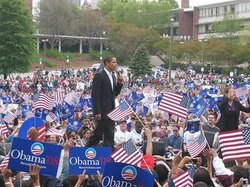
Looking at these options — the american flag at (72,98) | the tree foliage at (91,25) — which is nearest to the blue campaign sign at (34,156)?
the american flag at (72,98)

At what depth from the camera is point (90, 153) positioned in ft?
25.1

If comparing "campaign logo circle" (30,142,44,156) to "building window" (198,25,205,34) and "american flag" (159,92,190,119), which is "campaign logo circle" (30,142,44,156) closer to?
"american flag" (159,92,190,119)

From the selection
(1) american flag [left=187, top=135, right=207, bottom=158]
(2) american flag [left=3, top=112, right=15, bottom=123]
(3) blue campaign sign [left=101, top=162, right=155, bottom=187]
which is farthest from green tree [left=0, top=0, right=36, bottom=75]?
(3) blue campaign sign [left=101, top=162, right=155, bottom=187]

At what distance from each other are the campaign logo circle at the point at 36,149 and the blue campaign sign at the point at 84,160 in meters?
0.58

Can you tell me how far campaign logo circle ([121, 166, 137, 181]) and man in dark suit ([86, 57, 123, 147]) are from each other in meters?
4.37

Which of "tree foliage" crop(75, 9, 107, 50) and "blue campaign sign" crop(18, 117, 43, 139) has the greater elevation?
"tree foliage" crop(75, 9, 107, 50)

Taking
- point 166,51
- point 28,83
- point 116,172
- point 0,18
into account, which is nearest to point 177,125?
point 116,172

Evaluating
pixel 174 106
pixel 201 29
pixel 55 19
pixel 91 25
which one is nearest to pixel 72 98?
pixel 174 106

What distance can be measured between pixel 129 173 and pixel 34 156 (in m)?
1.45

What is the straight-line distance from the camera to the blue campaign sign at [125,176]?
6004mm

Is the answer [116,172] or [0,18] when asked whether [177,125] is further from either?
[0,18]

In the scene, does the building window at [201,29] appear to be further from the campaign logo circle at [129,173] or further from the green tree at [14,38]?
the campaign logo circle at [129,173]

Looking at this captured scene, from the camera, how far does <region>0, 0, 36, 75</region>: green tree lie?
2355 inches

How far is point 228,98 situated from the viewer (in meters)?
11.9
